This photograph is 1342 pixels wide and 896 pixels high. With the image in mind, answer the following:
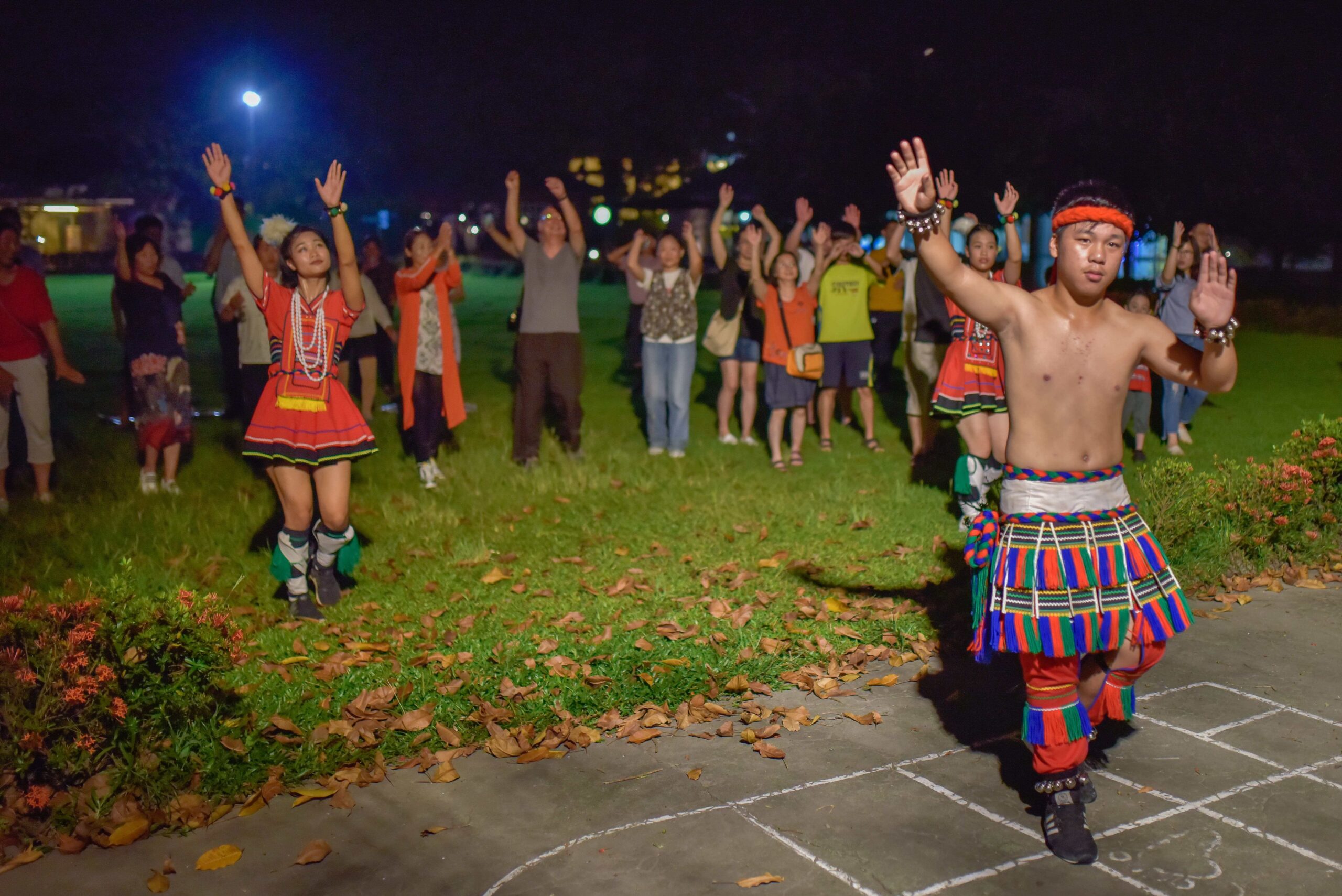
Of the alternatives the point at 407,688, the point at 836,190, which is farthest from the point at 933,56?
the point at 407,688

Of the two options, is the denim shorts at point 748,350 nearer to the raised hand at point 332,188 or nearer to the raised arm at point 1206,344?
the raised hand at point 332,188

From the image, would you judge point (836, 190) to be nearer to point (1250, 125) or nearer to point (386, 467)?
point (1250, 125)

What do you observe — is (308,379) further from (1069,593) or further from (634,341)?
(634,341)

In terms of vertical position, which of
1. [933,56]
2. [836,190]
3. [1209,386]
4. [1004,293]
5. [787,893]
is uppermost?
[933,56]

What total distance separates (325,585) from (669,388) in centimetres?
501

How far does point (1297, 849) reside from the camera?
4129 millimetres

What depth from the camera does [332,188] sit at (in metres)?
6.45

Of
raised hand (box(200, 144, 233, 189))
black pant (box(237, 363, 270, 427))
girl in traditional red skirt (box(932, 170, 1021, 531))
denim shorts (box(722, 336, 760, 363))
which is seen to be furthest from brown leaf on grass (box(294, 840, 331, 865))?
denim shorts (box(722, 336, 760, 363))

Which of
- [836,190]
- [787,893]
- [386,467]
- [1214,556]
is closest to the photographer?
[787,893]

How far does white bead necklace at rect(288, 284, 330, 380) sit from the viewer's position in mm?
6555

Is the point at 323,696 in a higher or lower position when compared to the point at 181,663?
lower

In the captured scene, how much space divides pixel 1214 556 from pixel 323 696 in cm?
512

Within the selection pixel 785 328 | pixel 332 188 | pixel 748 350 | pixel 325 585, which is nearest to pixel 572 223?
pixel 785 328

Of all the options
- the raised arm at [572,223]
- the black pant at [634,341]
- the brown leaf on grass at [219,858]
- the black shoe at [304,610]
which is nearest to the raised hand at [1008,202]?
the raised arm at [572,223]
